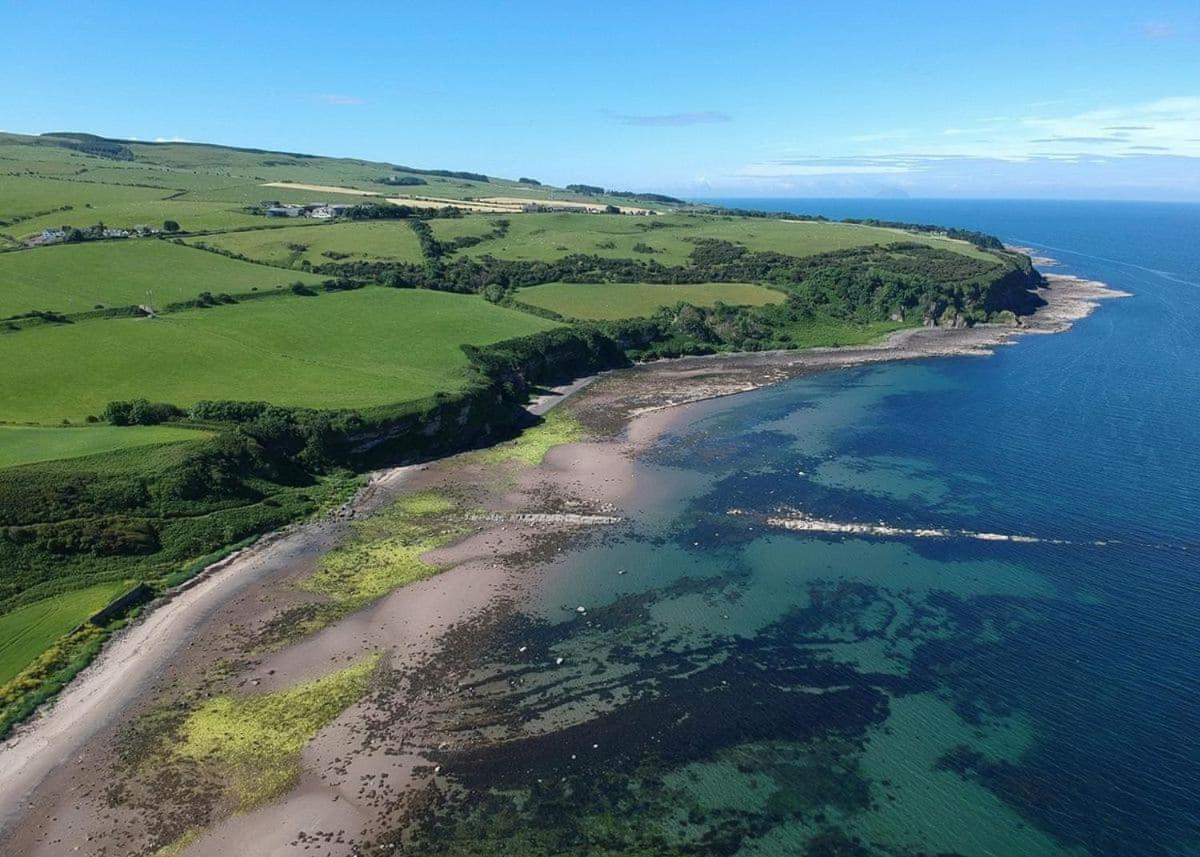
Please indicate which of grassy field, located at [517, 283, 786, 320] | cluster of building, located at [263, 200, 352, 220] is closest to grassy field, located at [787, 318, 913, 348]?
grassy field, located at [517, 283, 786, 320]

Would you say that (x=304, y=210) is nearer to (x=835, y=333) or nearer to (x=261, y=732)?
(x=835, y=333)

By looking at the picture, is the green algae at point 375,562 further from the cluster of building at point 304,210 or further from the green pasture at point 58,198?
the cluster of building at point 304,210

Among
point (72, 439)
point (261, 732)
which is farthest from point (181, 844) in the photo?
point (72, 439)

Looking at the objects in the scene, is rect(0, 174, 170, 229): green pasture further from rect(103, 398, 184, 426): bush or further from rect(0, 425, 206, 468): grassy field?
rect(0, 425, 206, 468): grassy field

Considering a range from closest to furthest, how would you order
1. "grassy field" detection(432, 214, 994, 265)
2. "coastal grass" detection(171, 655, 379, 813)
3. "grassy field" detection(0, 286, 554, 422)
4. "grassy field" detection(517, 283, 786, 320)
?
"coastal grass" detection(171, 655, 379, 813) → "grassy field" detection(0, 286, 554, 422) → "grassy field" detection(517, 283, 786, 320) → "grassy field" detection(432, 214, 994, 265)

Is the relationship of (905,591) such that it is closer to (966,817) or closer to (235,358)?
(966,817)

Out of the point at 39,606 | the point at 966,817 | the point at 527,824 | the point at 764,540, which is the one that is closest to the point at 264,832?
the point at 527,824

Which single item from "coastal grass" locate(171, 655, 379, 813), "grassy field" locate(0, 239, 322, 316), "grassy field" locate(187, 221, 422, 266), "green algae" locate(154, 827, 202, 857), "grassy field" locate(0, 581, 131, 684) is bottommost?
"green algae" locate(154, 827, 202, 857)
